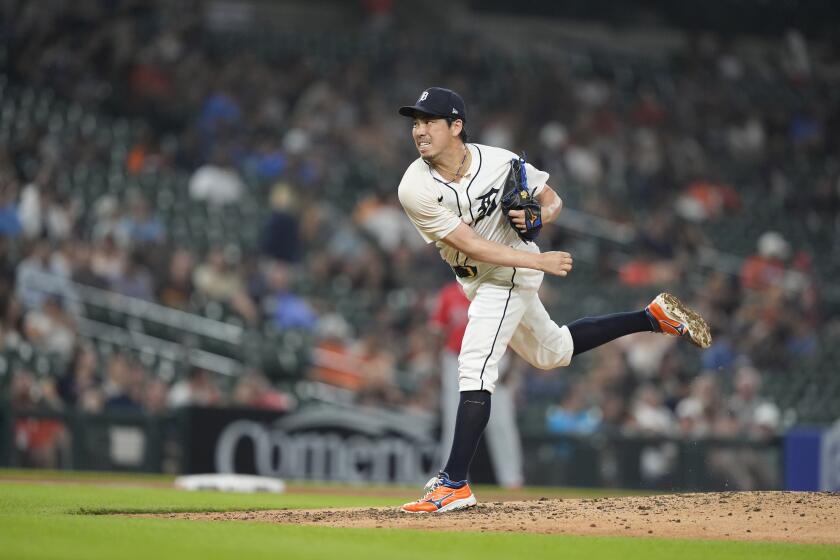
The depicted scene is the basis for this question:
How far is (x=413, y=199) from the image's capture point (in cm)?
625

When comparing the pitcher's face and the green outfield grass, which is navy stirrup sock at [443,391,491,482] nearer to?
the green outfield grass

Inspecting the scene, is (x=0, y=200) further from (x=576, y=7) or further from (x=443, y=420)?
(x=576, y=7)

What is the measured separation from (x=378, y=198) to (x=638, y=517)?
9696 millimetres

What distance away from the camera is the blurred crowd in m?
12.9

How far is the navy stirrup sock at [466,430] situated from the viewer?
6.26 meters

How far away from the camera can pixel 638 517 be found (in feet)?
20.1

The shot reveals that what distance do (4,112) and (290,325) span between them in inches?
162

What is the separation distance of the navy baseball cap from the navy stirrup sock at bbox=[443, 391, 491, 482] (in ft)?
4.46

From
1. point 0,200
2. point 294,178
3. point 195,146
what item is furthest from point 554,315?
point 0,200

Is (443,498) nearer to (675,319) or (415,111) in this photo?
(675,319)

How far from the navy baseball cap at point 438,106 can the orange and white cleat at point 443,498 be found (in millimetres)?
1746

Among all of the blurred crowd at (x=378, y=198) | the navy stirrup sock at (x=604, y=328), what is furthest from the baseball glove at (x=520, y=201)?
the blurred crowd at (x=378, y=198)

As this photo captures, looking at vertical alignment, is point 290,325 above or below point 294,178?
below

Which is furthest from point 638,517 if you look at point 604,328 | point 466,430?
point 604,328
